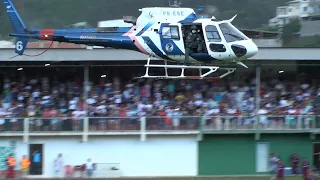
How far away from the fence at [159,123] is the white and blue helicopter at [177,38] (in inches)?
180

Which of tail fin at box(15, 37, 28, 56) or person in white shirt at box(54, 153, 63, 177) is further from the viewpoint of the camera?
person in white shirt at box(54, 153, 63, 177)

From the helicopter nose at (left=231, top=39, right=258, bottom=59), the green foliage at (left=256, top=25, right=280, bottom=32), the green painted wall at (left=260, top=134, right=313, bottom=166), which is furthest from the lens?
the green foliage at (left=256, top=25, right=280, bottom=32)

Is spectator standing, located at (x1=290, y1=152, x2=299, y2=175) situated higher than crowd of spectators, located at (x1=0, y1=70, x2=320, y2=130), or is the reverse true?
crowd of spectators, located at (x1=0, y1=70, x2=320, y2=130)

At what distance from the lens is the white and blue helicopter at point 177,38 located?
18.9 metres

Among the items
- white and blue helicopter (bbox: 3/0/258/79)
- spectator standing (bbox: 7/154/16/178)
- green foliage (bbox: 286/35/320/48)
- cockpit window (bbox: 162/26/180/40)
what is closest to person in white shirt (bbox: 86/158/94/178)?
spectator standing (bbox: 7/154/16/178)

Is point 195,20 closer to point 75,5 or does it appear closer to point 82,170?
point 82,170

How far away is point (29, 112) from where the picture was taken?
24.4 metres

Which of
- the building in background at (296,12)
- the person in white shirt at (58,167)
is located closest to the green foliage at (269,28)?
the building in background at (296,12)

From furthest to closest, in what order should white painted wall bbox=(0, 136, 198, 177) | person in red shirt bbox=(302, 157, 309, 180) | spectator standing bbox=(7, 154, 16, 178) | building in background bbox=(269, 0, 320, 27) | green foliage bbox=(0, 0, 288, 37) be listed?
green foliage bbox=(0, 0, 288, 37), building in background bbox=(269, 0, 320, 27), white painted wall bbox=(0, 136, 198, 177), spectator standing bbox=(7, 154, 16, 178), person in red shirt bbox=(302, 157, 309, 180)

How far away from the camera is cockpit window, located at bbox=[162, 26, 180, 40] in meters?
19.3

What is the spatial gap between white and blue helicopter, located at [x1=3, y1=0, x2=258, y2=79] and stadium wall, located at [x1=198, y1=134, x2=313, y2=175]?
20.0 feet

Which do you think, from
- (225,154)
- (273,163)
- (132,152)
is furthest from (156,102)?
(273,163)

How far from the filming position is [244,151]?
25156mm

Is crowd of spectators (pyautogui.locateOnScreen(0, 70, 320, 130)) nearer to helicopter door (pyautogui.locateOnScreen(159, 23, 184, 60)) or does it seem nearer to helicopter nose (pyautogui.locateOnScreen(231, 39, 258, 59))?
helicopter door (pyautogui.locateOnScreen(159, 23, 184, 60))
